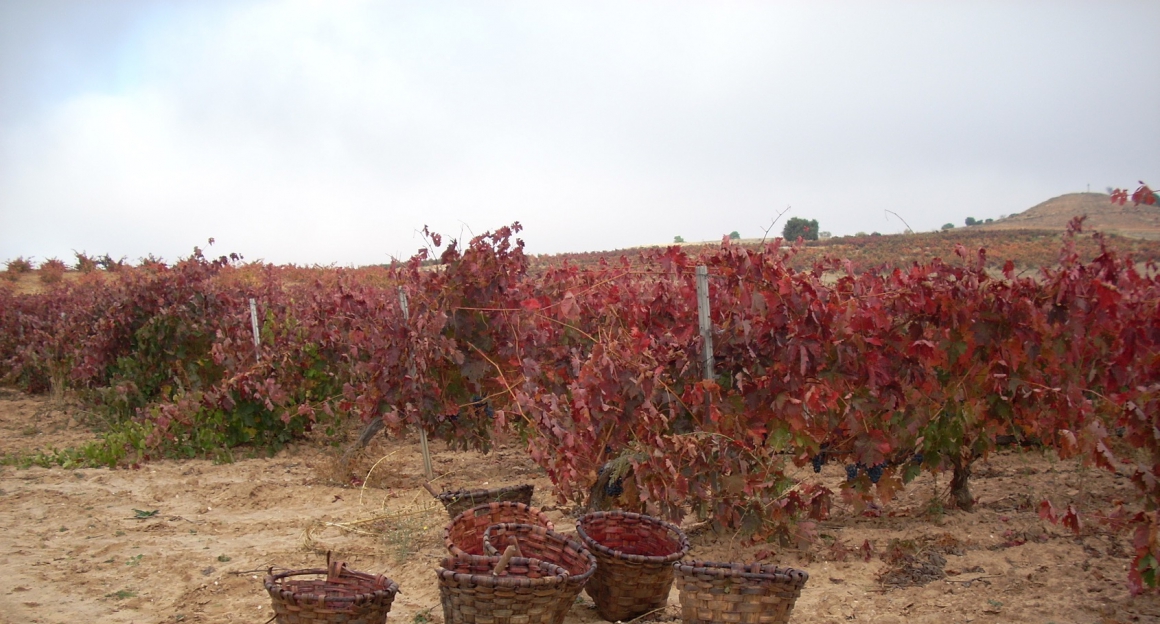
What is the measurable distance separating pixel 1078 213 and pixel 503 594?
99.5ft

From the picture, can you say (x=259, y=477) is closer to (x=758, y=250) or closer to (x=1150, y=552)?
(x=758, y=250)

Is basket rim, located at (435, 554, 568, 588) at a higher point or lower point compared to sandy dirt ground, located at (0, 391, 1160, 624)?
higher

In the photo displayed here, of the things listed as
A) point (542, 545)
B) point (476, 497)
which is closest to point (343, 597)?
point (542, 545)

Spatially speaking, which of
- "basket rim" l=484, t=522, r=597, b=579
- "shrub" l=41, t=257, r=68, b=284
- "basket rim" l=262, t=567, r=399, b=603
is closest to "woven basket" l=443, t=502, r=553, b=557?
"basket rim" l=484, t=522, r=597, b=579

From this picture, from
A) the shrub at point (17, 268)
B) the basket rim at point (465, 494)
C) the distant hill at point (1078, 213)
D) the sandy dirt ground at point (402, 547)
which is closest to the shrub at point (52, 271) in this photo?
the shrub at point (17, 268)

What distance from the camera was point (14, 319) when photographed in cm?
1217

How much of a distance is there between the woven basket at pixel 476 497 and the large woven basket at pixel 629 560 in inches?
33.6

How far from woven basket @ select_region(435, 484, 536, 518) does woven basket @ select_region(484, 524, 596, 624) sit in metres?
0.84

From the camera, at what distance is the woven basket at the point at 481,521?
3.51 m

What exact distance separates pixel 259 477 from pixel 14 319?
324 inches

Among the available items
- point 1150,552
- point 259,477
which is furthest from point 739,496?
point 259,477

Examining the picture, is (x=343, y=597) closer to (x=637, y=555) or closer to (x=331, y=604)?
(x=331, y=604)

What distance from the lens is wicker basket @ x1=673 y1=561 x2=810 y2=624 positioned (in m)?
2.89

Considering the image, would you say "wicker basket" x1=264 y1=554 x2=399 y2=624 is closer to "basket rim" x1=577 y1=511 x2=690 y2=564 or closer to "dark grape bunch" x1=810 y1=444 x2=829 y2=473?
Answer: "basket rim" x1=577 y1=511 x2=690 y2=564
